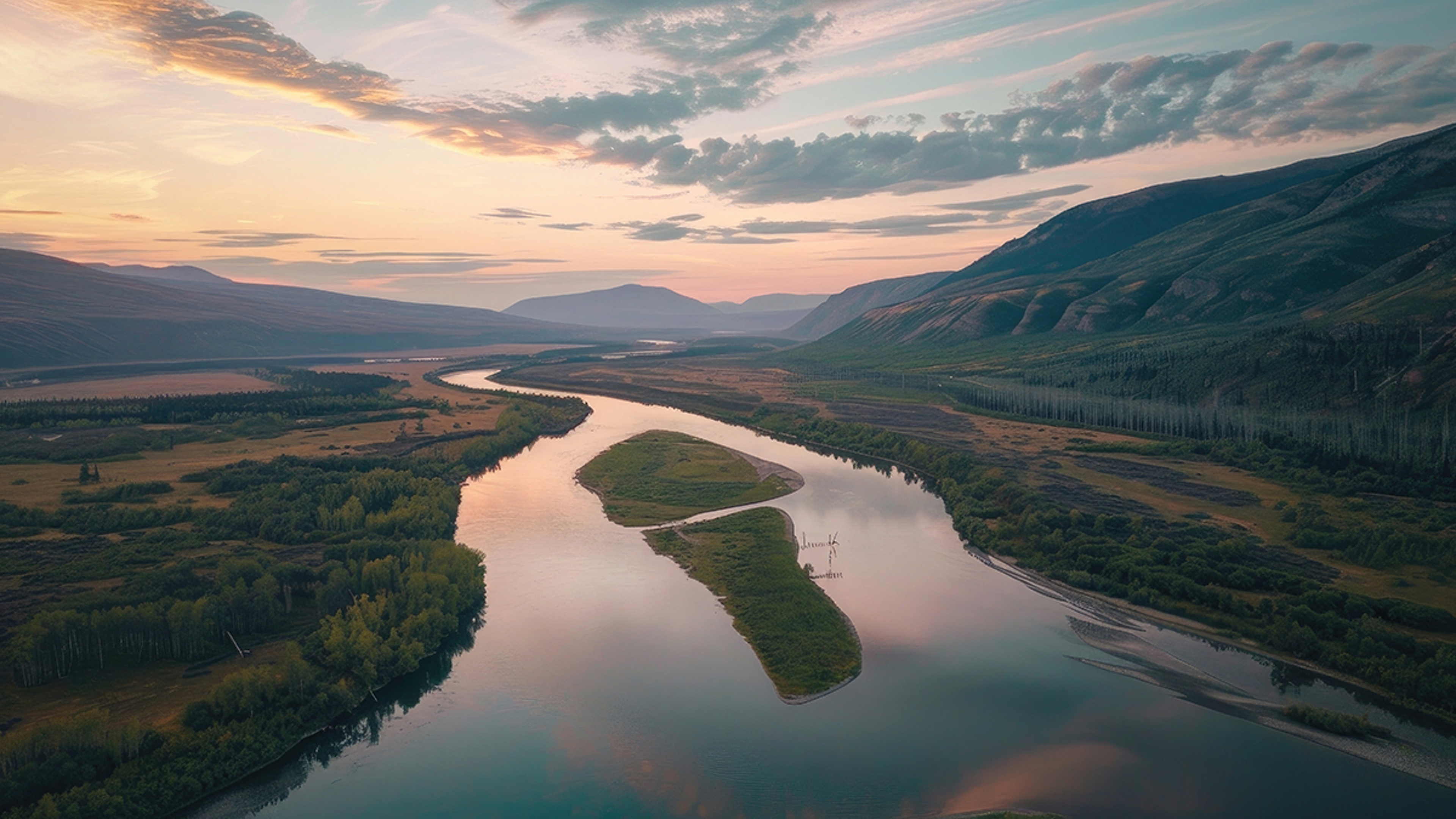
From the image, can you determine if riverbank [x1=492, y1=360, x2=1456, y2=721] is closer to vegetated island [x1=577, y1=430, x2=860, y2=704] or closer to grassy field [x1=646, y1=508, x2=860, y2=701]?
grassy field [x1=646, y1=508, x2=860, y2=701]

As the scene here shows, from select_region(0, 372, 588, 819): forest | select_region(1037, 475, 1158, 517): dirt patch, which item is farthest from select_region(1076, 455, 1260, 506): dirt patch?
select_region(0, 372, 588, 819): forest

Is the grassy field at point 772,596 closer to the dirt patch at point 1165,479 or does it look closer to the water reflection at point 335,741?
the water reflection at point 335,741

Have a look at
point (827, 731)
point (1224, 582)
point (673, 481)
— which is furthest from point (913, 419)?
point (827, 731)

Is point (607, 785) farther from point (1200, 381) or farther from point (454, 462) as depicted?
point (1200, 381)

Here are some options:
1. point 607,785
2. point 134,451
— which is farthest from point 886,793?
point 134,451

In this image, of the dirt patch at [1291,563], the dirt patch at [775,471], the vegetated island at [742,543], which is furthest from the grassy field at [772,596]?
the dirt patch at [1291,563]

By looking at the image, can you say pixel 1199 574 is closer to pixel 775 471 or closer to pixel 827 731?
pixel 827 731
